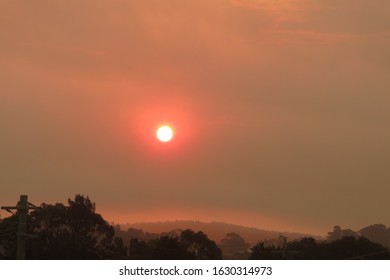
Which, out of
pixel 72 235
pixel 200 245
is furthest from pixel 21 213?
pixel 200 245

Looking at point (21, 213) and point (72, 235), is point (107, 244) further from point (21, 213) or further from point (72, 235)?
point (21, 213)

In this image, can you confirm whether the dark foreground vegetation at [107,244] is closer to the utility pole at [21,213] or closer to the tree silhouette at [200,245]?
the tree silhouette at [200,245]

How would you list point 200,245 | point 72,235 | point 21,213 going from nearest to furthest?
point 21,213
point 72,235
point 200,245

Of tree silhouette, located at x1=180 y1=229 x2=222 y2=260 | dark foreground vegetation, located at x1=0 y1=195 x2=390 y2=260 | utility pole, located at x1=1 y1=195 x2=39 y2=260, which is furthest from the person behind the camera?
tree silhouette, located at x1=180 y1=229 x2=222 y2=260

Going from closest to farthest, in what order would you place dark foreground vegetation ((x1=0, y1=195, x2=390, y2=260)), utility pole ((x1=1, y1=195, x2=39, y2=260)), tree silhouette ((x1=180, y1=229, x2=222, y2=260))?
utility pole ((x1=1, y1=195, x2=39, y2=260)) < dark foreground vegetation ((x1=0, y1=195, x2=390, y2=260)) < tree silhouette ((x1=180, y1=229, x2=222, y2=260))

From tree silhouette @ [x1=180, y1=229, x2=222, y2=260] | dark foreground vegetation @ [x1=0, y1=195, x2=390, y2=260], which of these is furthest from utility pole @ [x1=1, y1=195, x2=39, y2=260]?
tree silhouette @ [x1=180, y1=229, x2=222, y2=260]

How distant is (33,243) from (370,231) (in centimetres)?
7584

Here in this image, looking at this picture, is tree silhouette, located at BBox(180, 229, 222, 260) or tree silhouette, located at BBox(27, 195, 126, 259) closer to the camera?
tree silhouette, located at BBox(27, 195, 126, 259)

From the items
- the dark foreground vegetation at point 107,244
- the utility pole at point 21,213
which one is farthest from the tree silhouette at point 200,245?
the utility pole at point 21,213

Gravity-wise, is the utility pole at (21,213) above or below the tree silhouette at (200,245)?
below

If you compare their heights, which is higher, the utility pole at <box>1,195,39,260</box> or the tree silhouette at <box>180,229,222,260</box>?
the tree silhouette at <box>180,229,222,260</box>

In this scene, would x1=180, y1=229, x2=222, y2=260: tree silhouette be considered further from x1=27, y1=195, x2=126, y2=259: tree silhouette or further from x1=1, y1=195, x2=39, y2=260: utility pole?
x1=1, y1=195, x2=39, y2=260: utility pole
